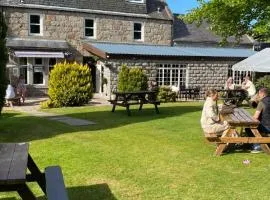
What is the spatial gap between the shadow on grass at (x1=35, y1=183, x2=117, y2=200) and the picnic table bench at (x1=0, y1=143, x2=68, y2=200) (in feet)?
2.42

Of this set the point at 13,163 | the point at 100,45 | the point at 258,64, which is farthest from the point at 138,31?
the point at 13,163

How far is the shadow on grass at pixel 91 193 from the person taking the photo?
6090 mm

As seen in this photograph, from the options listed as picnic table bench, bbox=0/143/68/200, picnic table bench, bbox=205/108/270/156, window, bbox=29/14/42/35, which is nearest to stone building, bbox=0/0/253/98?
window, bbox=29/14/42/35

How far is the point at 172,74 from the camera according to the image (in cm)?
2694

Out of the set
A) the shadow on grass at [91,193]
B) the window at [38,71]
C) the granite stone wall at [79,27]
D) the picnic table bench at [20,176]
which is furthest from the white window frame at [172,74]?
the picnic table bench at [20,176]

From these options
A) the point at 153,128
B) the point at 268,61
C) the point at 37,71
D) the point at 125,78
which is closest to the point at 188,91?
the point at 125,78

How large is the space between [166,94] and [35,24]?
34.5 feet

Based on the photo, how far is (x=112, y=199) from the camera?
602 cm

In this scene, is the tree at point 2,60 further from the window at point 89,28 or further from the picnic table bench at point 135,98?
the window at point 89,28

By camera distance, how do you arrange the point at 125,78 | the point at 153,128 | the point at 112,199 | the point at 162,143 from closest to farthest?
the point at 112,199 → the point at 162,143 → the point at 153,128 → the point at 125,78

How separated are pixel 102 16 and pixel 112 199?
2441 centimetres

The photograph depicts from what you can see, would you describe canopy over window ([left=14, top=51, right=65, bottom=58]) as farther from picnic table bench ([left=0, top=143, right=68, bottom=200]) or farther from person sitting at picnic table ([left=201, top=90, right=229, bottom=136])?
picnic table bench ([left=0, top=143, right=68, bottom=200])

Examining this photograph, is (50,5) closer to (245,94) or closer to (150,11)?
(150,11)

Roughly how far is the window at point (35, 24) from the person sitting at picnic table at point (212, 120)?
787 inches
